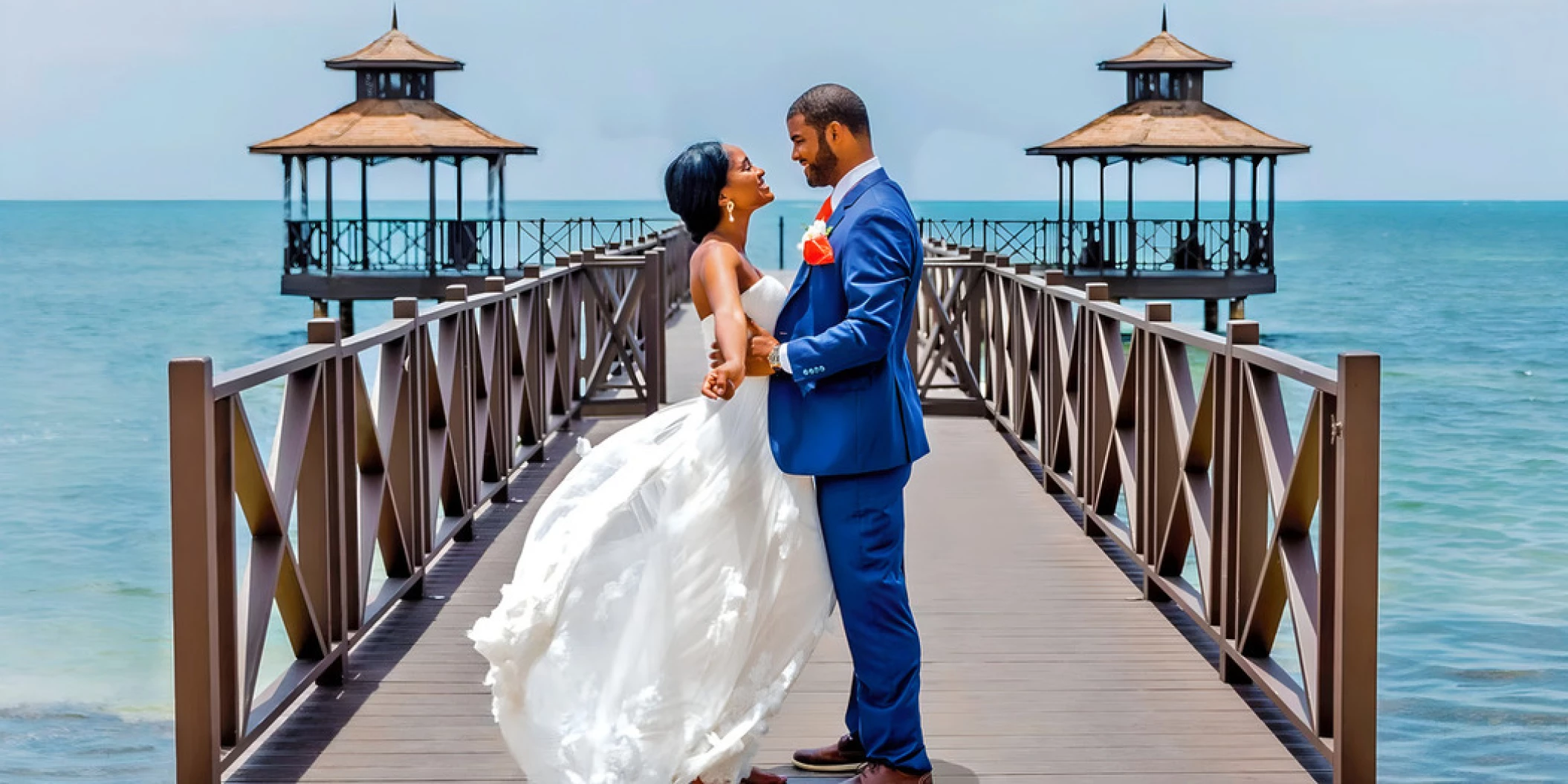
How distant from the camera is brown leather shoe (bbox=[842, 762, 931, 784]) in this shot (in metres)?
4.10

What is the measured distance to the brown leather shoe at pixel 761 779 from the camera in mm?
4297

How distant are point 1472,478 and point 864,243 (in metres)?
19.2

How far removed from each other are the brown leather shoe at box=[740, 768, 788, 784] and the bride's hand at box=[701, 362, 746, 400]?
95 centimetres

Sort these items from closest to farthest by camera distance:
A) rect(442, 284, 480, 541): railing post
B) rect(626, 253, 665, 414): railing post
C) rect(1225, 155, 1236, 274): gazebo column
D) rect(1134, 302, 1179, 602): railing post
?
rect(1134, 302, 1179, 602): railing post → rect(442, 284, 480, 541): railing post → rect(626, 253, 665, 414): railing post → rect(1225, 155, 1236, 274): gazebo column

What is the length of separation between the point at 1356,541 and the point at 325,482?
273 cm

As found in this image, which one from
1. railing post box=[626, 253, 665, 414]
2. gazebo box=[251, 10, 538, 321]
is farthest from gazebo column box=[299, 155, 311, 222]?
railing post box=[626, 253, 665, 414]

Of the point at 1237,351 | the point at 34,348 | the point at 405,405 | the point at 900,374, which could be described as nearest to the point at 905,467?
the point at 900,374

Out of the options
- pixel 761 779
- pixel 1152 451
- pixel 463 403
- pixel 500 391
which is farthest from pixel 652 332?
pixel 761 779

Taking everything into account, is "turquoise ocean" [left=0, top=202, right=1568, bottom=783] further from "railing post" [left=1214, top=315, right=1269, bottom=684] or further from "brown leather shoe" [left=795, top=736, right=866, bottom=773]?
"brown leather shoe" [left=795, top=736, right=866, bottom=773]

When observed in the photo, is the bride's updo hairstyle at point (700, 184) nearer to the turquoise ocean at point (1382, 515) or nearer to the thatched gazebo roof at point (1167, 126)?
the turquoise ocean at point (1382, 515)

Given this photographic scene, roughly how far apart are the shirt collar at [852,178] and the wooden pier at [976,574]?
109cm

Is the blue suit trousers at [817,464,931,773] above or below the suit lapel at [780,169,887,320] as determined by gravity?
below

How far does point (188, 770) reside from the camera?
13.5 ft

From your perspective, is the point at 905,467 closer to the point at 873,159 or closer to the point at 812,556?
the point at 812,556
